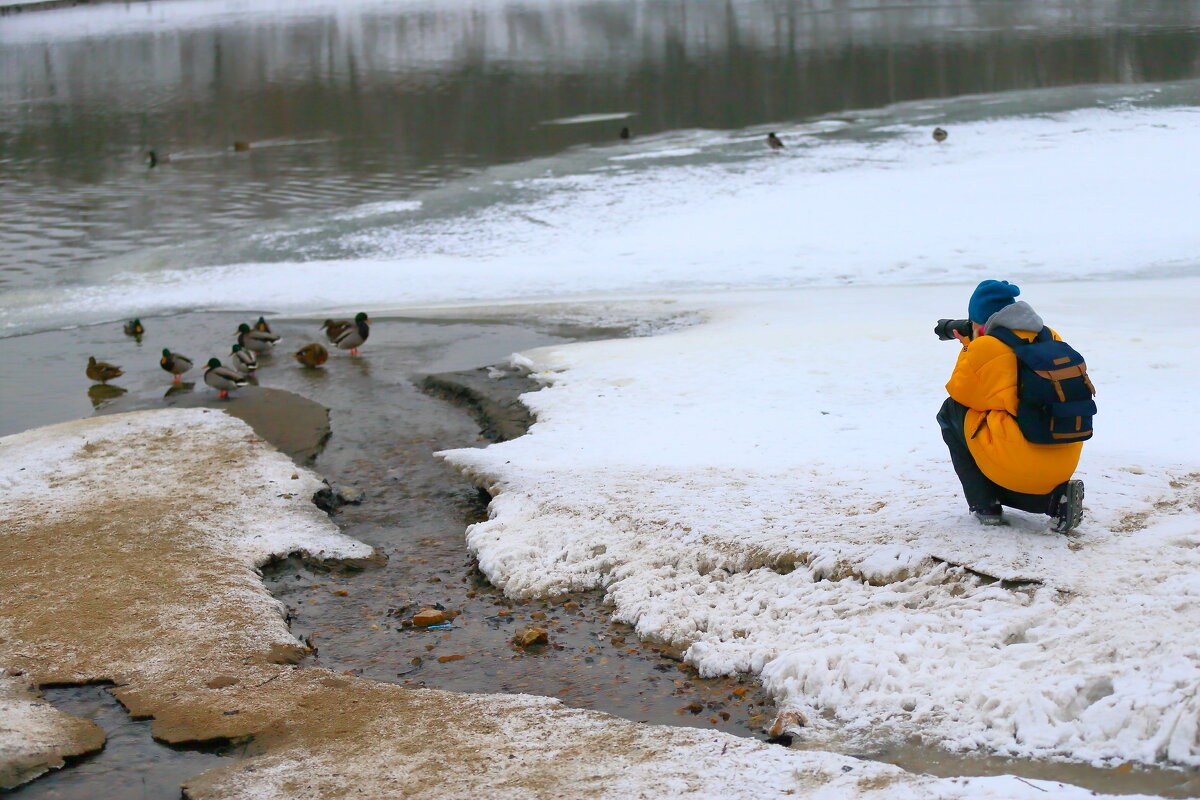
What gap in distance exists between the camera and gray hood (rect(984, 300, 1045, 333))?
5.62 m

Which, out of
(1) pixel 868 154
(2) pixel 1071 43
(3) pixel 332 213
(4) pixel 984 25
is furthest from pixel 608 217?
(4) pixel 984 25

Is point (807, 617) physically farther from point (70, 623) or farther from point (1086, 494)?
point (70, 623)

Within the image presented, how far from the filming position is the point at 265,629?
6.36 meters

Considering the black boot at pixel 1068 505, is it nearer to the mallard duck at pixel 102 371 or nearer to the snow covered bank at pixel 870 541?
the snow covered bank at pixel 870 541

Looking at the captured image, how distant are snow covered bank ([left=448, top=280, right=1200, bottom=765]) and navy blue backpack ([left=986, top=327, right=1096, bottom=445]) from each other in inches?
24.2

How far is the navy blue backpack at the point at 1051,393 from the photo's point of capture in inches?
219

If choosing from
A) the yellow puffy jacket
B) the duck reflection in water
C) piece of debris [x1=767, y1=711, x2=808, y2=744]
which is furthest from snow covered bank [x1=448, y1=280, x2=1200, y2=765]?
the duck reflection in water

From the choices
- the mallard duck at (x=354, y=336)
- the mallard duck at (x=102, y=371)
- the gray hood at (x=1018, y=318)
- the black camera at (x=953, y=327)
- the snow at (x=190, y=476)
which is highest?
the gray hood at (x=1018, y=318)

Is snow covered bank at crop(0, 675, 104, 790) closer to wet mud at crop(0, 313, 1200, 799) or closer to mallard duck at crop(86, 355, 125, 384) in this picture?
wet mud at crop(0, 313, 1200, 799)

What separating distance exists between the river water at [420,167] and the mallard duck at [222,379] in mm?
803

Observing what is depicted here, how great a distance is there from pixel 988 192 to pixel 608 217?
6700mm

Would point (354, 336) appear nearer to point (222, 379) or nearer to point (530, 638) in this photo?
point (222, 379)

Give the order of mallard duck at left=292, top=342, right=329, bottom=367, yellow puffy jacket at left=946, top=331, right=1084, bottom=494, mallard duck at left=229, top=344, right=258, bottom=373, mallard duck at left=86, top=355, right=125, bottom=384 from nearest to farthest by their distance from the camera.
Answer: yellow puffy jacket at left=946, top=331, right=1084, bottom=494 → mallard duck at left=229, top=344, right=258, bottom=373 → mallard duck at left=86, top=355, right=125, bottom=384 → mallard duck at left=292, top=342, right=329, bottom=367

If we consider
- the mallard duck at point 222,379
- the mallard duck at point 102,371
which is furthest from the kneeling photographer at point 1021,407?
the mallard duck at point 102,371
